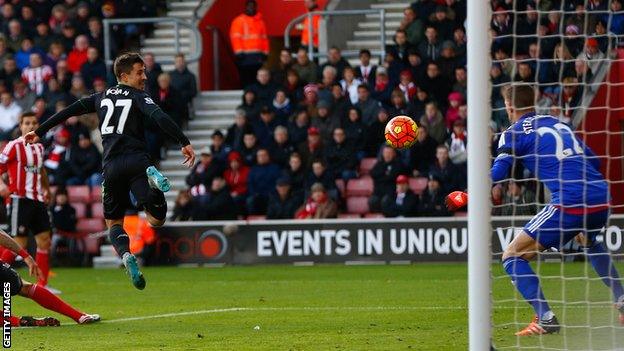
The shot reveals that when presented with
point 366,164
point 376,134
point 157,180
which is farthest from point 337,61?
point 157,180

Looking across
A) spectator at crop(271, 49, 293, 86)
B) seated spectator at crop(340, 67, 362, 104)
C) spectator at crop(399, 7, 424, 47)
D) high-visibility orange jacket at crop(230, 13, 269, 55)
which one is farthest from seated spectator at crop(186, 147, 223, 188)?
spectator at crop(399, 7, 424, 47)

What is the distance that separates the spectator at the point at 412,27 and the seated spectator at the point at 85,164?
584cm

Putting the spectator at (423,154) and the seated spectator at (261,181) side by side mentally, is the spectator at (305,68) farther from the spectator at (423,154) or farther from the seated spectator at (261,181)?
the spectator at (423,154)

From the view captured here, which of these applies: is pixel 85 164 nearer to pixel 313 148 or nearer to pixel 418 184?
pixel 313 148

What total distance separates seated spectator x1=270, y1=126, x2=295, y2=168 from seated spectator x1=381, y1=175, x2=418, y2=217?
2412 millimetres

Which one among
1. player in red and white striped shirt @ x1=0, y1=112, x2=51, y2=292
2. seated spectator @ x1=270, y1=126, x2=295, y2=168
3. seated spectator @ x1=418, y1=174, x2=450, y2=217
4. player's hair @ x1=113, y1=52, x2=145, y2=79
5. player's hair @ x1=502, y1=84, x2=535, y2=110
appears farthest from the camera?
seated spectator @ x1=270, y1=126, x2=295, y2=168

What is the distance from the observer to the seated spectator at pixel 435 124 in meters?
20.9

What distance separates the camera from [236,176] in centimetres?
2195

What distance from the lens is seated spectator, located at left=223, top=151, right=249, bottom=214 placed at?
2188 cm

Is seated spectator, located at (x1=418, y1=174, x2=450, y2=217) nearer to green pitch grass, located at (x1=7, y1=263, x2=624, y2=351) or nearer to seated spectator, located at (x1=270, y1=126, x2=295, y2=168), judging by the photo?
green pitch grass, located at (x1=7, y1=263, x2=624, y2=351)

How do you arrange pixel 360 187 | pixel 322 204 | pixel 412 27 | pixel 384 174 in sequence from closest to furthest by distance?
pixel 322 204, pixel 384 174, pixel 360 187, pixel 412 27

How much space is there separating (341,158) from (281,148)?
3.96 ft

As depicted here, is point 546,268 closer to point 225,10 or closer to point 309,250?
point 309,250

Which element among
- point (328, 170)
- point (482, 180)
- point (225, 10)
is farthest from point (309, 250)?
point (482, 180)
